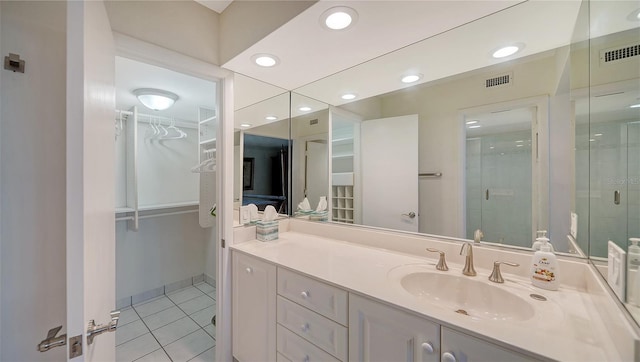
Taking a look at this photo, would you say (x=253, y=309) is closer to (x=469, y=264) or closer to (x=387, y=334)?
(x=387, y=334)

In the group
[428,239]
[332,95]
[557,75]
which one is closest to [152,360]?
[428,239]

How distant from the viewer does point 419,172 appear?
1610 millimetres

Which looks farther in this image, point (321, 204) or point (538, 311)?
point (321, 204)

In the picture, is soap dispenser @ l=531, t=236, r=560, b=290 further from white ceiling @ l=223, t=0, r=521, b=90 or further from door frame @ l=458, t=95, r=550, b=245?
white ceiling @ l=223, t=0, r=521, b=90

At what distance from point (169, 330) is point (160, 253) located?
992 millimetres

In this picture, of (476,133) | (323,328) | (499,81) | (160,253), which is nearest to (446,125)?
(476,133)

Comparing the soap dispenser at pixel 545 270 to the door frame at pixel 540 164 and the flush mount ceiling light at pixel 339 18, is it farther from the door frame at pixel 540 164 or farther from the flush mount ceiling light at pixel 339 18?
the flush mount ceiling light at pixel 339 18

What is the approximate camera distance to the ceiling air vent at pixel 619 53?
0.68m

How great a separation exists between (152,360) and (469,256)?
92.9 inches

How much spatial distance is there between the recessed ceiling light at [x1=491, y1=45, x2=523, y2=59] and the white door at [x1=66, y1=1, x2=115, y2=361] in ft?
5.81

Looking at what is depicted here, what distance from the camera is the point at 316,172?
86.4 inches

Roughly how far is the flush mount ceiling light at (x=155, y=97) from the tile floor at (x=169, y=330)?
6.93ft
